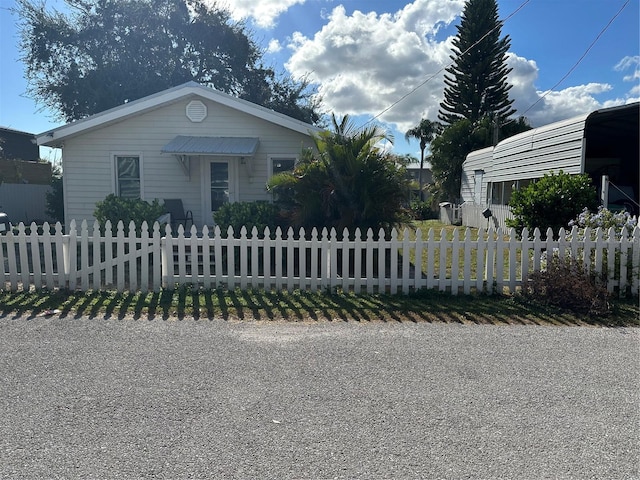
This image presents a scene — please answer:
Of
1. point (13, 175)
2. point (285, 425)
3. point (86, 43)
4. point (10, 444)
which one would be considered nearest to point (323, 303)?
point (285, 425)

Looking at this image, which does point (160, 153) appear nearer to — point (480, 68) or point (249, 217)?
point (249, 217)

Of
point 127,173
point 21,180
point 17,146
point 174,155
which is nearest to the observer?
point 174,155

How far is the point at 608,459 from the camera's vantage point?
8.50 ft

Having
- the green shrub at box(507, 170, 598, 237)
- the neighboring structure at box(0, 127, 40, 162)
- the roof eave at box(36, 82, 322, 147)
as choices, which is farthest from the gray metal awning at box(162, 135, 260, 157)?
the neighboring structure at box(0, 127, 40, 162)

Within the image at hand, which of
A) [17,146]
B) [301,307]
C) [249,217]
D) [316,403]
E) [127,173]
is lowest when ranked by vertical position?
[316,403]

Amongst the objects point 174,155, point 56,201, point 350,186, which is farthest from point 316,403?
point 56,201

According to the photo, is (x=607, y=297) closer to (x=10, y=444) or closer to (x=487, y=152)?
(x=10, y=444)

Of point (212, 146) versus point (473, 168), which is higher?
point (473, 168)

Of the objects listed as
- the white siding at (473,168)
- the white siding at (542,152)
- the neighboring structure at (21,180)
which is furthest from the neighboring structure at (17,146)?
the white siding at (542,152)

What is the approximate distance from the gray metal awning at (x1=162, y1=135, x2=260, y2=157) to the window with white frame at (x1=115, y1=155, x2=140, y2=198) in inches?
50.3

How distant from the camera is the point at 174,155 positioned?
1070cm

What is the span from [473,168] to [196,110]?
49.3 feet

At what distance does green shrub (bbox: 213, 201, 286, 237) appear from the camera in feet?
26.5

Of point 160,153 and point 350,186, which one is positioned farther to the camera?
point 160,153
